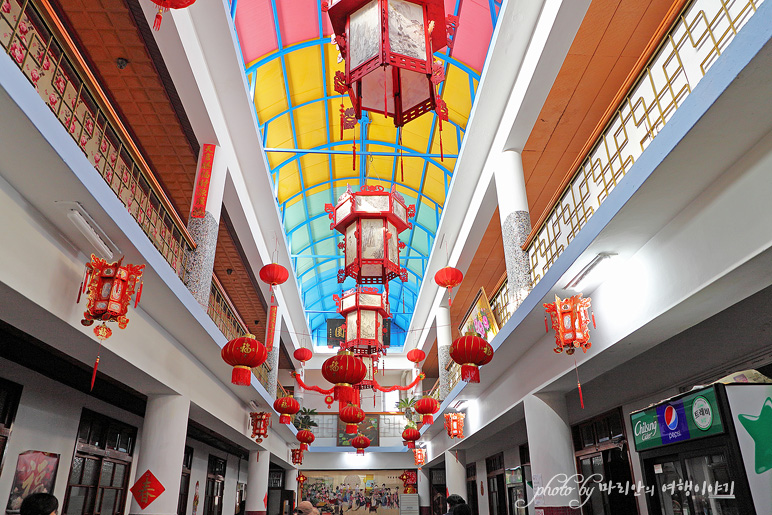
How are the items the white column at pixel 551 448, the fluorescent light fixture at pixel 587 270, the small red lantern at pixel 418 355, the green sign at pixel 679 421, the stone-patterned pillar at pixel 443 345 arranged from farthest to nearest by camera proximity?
1. the small red lantern at pixel 418 355
2. the stone-patterned pillar at pixel 443 345
3. the white column at pixel 551 448
4. the fluorescent light fixture at pixel 587 270
5. the green sign at pixel 679 421

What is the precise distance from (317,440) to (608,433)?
19100mm

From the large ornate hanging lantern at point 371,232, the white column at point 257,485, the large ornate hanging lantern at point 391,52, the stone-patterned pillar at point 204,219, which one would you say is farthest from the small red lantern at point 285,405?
the large ornate hanging lantern at point 391,52

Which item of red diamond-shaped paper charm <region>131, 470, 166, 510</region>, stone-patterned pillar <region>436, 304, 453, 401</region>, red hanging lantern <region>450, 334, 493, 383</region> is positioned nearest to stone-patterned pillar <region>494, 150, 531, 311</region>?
red hanging lantern <region>450, 334, 493, 383</region>

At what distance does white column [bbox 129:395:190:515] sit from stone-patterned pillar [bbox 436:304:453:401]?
799 cm

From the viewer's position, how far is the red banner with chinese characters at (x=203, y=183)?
28.2ft

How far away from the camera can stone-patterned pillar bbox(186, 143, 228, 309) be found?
8246mm

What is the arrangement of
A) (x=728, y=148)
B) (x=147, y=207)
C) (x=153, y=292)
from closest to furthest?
1. (x=728, y=148)
2. (x=153, y=292)
3. (x=147, y=207)

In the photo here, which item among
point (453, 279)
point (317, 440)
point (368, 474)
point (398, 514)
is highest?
point (453, 279)

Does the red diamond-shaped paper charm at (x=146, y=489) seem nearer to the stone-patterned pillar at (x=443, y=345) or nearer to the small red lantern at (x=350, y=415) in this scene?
the small red lantern at (x=350, y=415)

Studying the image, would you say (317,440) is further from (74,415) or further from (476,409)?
(74,415)

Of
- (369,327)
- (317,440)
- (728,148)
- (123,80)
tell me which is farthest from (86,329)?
(317,440)

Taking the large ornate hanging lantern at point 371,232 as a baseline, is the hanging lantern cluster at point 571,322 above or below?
below

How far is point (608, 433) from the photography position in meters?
8.16

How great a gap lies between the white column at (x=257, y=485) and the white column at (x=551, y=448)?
10.5 m
